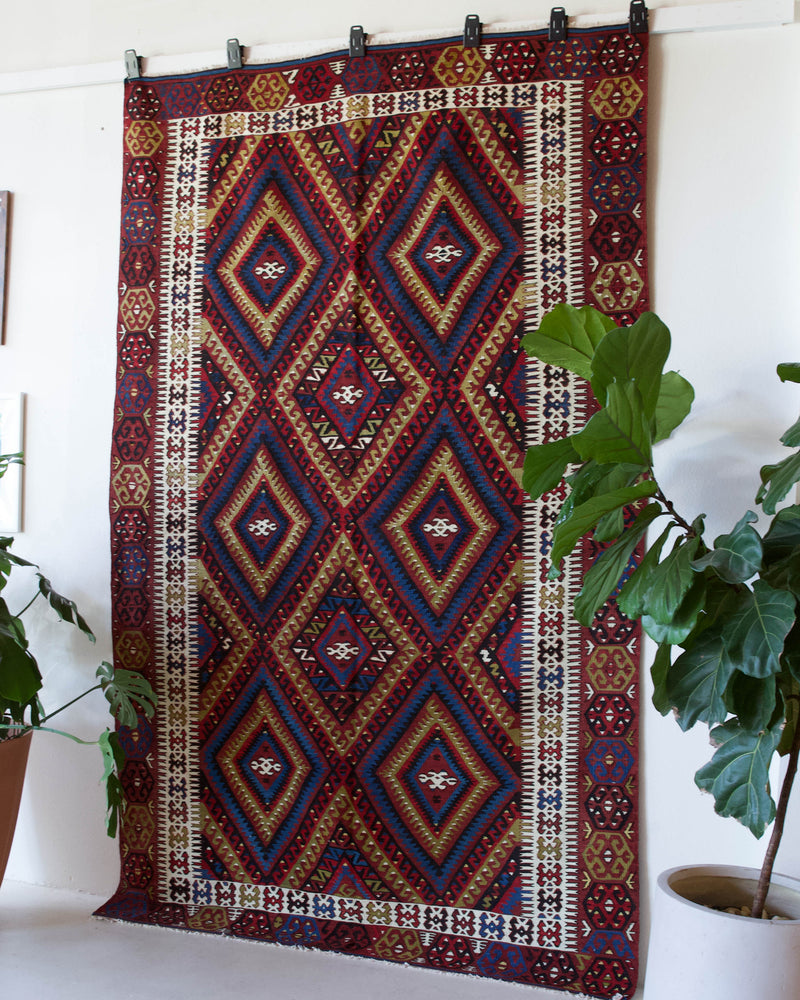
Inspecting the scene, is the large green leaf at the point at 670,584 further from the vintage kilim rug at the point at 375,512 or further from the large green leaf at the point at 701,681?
the vintage kilim rug at the point at 375,512

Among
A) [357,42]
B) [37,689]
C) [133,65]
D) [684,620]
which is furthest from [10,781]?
[357,42]

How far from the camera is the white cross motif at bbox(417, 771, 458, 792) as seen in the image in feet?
6.85

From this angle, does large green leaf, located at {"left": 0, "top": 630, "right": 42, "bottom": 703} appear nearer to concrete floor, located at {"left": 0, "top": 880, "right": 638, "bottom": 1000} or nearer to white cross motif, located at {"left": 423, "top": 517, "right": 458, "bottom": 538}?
concrete floor, located at {"left": 0, "top": 880, "right": 638, "bottom": 1000}

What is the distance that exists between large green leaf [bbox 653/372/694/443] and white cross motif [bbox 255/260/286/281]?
1.00 meters

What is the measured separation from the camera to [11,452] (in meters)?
2.41

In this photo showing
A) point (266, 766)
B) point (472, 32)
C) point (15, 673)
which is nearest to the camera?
point (15, 673)

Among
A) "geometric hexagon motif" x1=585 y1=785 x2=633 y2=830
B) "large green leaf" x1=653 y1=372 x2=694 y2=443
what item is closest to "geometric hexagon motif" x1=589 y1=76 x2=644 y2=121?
"large green leaf" x1=653 y1=372 x2=694 y2=443

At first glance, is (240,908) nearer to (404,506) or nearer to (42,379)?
(404,506)

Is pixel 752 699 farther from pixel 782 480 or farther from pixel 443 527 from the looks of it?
pixel 443 527

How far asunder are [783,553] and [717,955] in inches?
26.6

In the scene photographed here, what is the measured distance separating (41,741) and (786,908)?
73.1 inches

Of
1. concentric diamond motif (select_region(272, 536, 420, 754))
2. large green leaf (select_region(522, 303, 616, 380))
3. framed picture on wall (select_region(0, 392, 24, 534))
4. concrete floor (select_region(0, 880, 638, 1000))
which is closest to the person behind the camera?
large green leaf (select_region(522, 303, 616, 380))

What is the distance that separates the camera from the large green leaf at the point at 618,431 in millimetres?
1425

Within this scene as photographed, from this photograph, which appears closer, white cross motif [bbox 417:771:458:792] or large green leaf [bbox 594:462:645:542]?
large green leaf [bbox 594:462:645:542]
